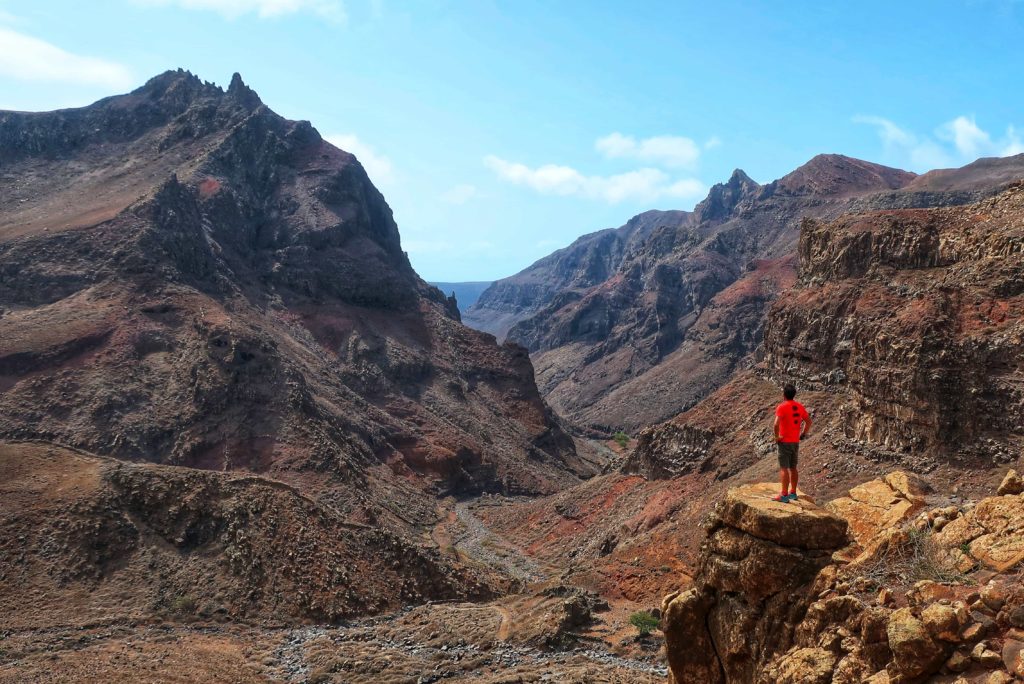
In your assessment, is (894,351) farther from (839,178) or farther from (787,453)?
(839,178)

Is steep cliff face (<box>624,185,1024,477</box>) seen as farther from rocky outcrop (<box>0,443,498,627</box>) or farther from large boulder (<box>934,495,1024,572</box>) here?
large boulder (<box>934,495,1024,572</box>)

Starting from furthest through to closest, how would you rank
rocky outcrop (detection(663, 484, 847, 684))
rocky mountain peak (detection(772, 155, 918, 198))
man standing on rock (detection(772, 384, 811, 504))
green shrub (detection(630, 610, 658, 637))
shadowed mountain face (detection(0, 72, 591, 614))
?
rocky mountain peak (detection(772, 155, 918, 198)) < shadowed mountain face (detection(0, 72, 591, 614)) < green shrub (detection(630, 610, 658, 637)) < man standing on rock (detection(772, 384, 811, 504)) < rocky outcrop (detection(663, 484, 847, 684))

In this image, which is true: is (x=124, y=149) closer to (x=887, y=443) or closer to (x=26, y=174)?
(x=26, y=174)

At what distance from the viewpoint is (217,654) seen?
86.3 feet

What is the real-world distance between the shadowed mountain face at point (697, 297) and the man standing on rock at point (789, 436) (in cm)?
8735

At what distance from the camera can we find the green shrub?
26973mm

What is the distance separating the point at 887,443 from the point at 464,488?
3772cm

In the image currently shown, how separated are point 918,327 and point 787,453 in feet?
70.0

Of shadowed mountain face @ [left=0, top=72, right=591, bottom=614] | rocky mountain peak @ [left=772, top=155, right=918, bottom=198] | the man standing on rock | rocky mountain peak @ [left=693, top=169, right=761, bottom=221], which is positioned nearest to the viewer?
the man standing on rock

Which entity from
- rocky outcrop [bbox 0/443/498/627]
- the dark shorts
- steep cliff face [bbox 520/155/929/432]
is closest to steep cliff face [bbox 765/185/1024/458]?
the dark shorts

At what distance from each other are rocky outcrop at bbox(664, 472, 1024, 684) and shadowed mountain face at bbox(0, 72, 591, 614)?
2235cm

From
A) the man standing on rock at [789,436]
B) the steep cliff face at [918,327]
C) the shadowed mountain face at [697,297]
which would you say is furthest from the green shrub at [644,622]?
the shadowed mountain face at [697,297]

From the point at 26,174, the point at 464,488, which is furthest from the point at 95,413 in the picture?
the point at 26,174

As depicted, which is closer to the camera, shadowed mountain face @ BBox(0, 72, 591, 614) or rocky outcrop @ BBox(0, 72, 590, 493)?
shadowed mountain face @ BBox(0, 72, 591, 614)
